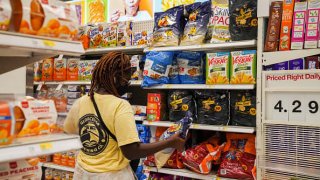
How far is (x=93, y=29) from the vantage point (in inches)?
162

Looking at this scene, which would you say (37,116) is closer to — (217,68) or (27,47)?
(27,47)

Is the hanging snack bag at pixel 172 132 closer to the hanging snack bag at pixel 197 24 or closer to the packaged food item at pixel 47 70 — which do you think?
the hanging snack bag at pixel 197 24

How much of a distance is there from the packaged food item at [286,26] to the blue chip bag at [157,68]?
1050mm

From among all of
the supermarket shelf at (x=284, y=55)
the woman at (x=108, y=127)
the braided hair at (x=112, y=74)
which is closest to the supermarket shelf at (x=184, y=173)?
the woman at (x=108, y=127)

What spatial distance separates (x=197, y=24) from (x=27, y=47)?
7.68 ft

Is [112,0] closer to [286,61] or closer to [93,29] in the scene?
[93,29]

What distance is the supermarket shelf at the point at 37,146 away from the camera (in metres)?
1.02

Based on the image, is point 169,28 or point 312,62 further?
point 169,28

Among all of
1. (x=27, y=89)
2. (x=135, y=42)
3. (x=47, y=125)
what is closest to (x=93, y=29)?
(x=135, y=42)

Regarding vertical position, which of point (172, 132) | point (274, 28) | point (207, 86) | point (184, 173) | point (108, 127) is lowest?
point (184, 173)

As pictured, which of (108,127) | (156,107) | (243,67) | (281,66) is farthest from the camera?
(156,107)

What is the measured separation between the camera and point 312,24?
2611 mm

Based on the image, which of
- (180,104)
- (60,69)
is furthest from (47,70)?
(180,104)

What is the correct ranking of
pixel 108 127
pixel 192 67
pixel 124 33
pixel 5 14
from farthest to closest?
1. pixel 124 33
2. pixel 192 67
3. pixel 108 127
4. pixel 5 14
